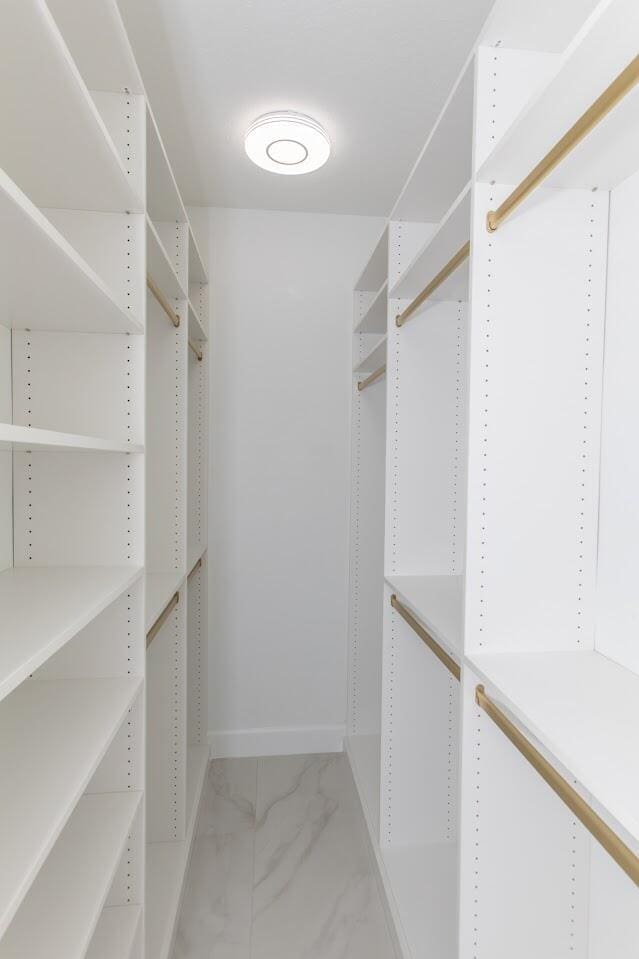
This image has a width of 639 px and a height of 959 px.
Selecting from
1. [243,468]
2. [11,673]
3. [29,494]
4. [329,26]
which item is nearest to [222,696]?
[243,468]

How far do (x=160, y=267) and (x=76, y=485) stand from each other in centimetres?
75

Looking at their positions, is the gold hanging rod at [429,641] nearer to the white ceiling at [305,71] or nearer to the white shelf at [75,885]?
the white shelf at [75,885]

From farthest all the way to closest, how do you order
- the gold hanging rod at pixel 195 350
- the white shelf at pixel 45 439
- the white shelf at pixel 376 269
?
the gold hanging rod at pixel 195 350 < the white shelf at pixel 376 269 < the white shelf at pixel 45 439

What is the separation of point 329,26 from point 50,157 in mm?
869

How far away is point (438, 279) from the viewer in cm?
144

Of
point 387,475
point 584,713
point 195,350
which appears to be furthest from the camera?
point 195,350

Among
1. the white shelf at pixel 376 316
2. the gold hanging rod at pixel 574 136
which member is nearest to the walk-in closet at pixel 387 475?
the gold hanging rod at pixel 574 136

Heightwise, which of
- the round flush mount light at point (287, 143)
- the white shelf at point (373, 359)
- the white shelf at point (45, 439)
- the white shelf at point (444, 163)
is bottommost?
the white shelf at point (45, 439)

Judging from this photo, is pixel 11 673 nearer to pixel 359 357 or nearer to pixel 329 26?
pixel 329 26

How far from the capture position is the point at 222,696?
271 centimetres

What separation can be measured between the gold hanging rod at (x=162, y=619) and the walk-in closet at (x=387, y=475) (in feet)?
0.10

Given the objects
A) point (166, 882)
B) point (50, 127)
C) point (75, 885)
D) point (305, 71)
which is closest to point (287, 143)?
point (305, 71)

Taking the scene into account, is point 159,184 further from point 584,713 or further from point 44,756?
point 584,713

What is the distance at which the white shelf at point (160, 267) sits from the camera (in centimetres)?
147
